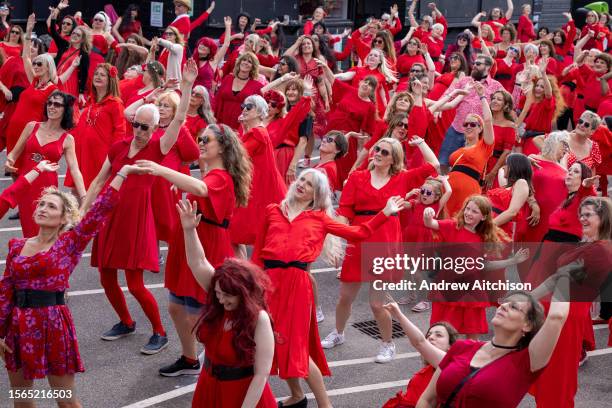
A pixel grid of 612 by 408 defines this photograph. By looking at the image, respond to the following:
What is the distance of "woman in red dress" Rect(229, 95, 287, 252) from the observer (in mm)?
8773

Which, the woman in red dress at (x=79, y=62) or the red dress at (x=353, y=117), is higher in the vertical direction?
the woman in red dress at (x=79, y=62)

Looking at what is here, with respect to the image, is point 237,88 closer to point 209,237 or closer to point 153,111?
point 153,111

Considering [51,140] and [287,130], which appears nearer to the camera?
[51,140]

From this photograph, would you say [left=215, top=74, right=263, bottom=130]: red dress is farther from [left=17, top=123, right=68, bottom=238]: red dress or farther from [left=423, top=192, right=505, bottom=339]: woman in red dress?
[left=423, top=192, right=505, bottom=339]: woman in red dress

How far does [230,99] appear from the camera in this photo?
12375 millimetres

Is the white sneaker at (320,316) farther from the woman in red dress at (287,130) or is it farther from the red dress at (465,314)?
the woman in red dress at (287,130)

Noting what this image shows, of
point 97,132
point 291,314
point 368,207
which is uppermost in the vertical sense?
point 97,132

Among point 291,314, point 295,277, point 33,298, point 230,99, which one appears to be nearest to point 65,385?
point 33,298

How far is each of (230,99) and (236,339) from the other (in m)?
7.71

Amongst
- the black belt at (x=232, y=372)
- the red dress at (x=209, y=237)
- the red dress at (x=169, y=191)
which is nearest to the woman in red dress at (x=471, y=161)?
the red dress at (x=169, y=191)

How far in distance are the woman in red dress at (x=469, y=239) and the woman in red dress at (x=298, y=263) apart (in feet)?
2.90

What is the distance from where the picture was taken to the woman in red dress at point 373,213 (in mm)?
7641

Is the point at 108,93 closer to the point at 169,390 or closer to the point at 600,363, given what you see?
the point at 169,390

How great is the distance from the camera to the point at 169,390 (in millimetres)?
6996
